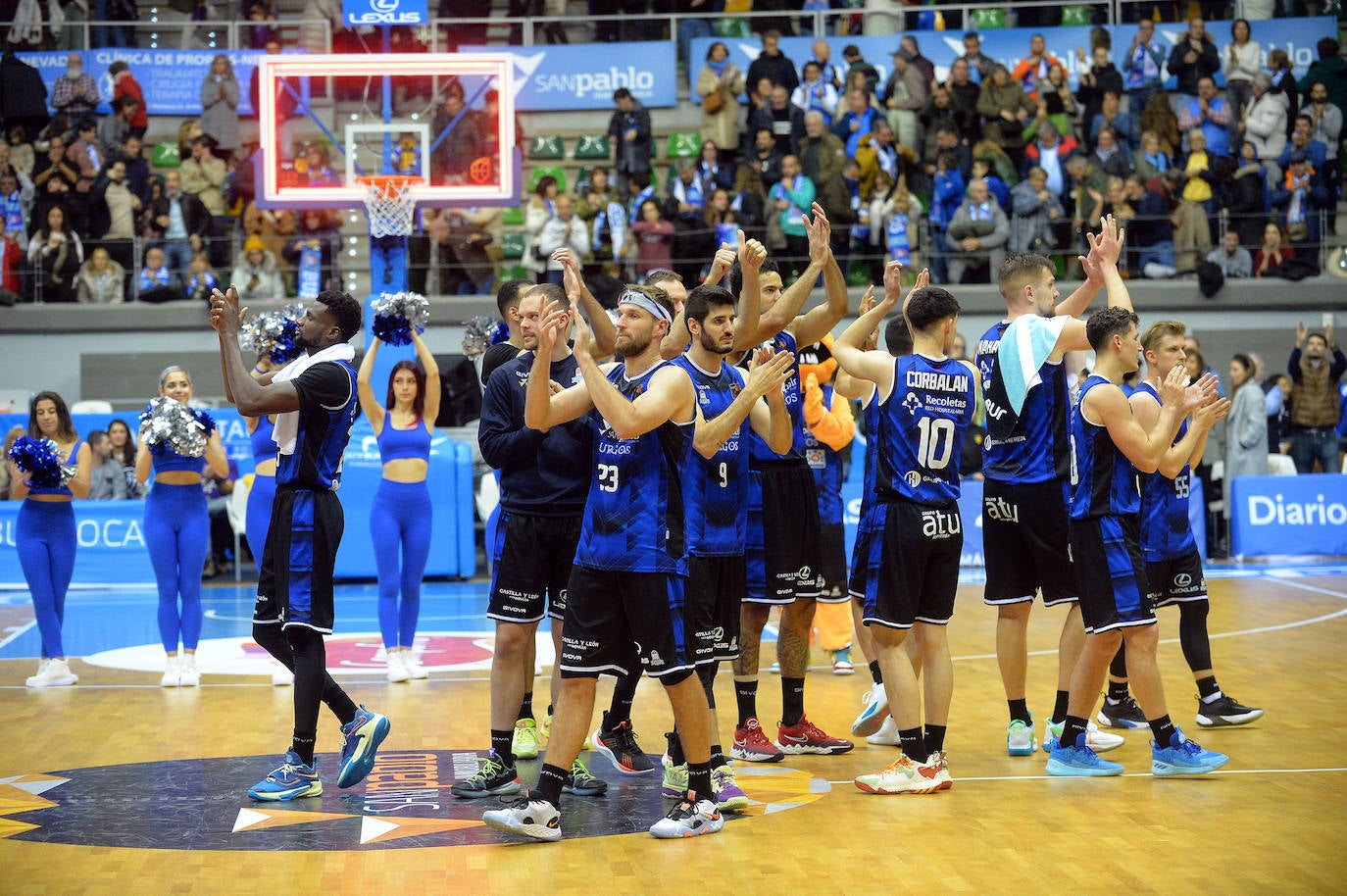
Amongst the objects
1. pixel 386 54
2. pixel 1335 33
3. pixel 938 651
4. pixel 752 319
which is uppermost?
pixel 1335 33

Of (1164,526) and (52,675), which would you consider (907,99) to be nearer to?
(1164,526)

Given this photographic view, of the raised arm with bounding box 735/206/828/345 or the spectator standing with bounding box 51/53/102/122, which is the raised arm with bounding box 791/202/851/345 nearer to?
the raised arm with bounding box 735/206/828/345

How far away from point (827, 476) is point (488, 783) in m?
3.12

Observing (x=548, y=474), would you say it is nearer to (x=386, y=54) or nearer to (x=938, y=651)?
(x=938, y=651)

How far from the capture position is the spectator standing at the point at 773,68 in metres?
21.7

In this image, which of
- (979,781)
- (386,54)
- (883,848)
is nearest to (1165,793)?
(979,781)

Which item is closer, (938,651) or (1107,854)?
(1107,854)

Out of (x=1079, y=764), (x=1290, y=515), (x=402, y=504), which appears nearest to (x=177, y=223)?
(x=402, y=504)

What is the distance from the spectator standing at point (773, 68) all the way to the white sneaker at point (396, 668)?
1405cm

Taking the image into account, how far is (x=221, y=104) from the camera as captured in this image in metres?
21.5

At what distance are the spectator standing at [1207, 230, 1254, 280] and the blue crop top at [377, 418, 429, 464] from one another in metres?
14.4

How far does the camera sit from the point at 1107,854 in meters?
5.71

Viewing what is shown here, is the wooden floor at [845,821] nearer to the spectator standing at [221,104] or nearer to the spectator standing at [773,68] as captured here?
the spectator standing at [221,104]

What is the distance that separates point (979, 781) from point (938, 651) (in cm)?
74
